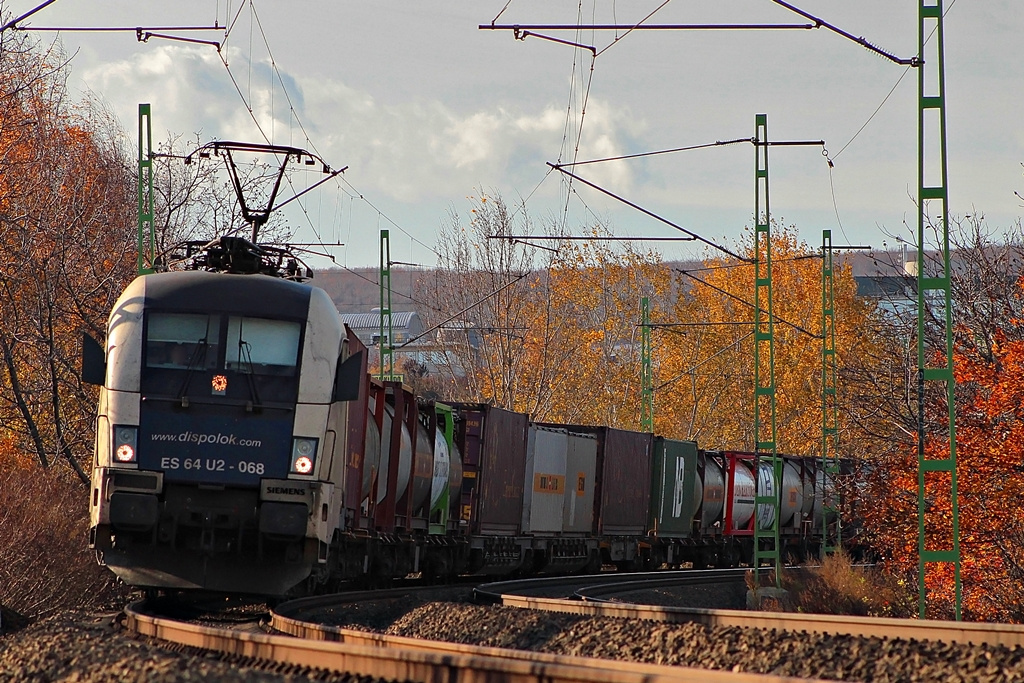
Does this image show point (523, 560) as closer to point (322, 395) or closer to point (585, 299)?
point (322, 395)

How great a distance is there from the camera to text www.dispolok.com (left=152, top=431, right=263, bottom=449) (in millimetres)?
12195

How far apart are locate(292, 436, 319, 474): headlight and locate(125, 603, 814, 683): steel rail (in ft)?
7.07

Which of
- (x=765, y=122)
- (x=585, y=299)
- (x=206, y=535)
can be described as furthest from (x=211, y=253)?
(x=585, y=299)

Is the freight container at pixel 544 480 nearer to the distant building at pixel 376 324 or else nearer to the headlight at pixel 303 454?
the headlight at pixel 303 454

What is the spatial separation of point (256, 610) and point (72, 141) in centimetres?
3378

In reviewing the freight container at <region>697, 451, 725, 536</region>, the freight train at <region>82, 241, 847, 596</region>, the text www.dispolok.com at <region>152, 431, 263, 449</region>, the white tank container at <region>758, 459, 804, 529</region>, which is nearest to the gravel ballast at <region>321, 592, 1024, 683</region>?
the freight train at <region>82, 241, 847, 596</region>

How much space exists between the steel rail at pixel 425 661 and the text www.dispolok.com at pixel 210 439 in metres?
2.15

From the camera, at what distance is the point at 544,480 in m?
24.1

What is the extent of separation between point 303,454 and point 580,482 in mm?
14055

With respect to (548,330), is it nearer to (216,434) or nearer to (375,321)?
(216,434)

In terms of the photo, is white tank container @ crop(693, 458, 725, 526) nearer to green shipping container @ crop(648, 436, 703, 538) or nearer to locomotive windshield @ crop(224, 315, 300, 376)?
green shipping container @ crop(648, 436, 703, 538)

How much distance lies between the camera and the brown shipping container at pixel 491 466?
67.6 ft

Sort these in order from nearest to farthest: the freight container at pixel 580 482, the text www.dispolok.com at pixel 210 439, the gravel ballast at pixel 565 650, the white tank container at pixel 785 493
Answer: the gravel ballast at pixel 565 650 < the text www.dispolok.com at pixel 210 439 < the freight container at pixel 580 482 < the white tank container at pixel 785 493

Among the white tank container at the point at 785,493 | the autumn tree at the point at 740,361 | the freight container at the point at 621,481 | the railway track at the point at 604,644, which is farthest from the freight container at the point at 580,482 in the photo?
the autumn tree at the point at 740,361
